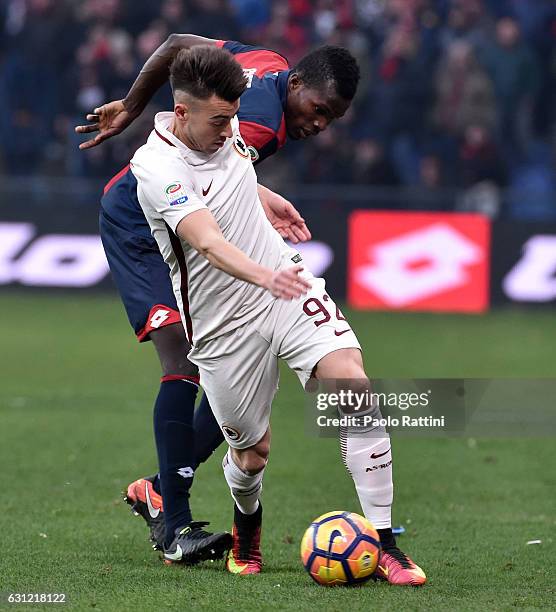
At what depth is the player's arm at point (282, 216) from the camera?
5.61 metres

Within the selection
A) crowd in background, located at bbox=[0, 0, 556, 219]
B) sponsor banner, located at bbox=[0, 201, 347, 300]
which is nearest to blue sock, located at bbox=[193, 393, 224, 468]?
sponsor banner, located at bbox=[0, 201, 347, 300]

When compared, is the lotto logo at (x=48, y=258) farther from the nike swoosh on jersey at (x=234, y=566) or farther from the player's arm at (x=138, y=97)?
the nike swoosh on jersey at (x=234, y=566)

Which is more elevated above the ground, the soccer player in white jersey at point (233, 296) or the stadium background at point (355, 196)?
the soccer player in white jersey at point (233, 296)

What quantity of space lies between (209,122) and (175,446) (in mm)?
1492

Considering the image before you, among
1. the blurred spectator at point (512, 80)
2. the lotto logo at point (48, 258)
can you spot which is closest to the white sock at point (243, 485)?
the lotto logo at point (48, 258)

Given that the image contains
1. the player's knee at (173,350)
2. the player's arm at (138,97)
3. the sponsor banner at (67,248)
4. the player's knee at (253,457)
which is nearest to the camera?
the player's knee at (253,457)

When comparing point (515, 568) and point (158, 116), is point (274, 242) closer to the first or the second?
point (158, 116)

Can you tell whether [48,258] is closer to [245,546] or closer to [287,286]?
[245,546]

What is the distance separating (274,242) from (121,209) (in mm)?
1036

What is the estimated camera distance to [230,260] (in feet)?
14.7

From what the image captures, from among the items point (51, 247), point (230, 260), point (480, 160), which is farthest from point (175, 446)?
point (480, 160)

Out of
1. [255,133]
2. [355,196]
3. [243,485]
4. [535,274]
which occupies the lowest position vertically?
[535,274]

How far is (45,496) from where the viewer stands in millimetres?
6832

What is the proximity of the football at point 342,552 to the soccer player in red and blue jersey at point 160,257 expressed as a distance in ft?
1.77
